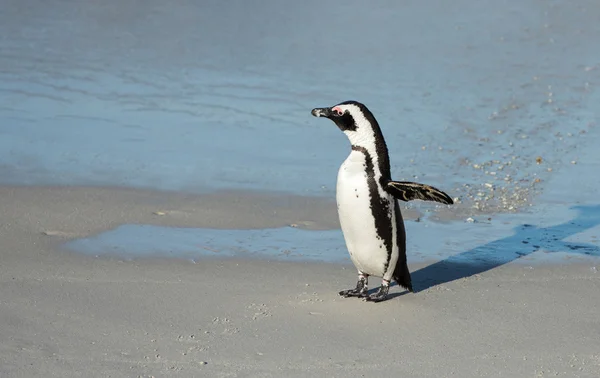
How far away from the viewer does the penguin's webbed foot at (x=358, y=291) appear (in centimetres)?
491

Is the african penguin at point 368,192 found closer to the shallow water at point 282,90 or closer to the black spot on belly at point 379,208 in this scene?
the black spot on belly at point 379,208

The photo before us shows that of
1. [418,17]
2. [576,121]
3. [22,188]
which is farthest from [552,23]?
[22,188]

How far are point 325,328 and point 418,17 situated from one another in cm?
1002

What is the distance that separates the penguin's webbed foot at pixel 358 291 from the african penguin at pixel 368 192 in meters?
0.15

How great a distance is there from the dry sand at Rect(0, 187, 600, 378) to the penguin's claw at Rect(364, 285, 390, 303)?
4 cm

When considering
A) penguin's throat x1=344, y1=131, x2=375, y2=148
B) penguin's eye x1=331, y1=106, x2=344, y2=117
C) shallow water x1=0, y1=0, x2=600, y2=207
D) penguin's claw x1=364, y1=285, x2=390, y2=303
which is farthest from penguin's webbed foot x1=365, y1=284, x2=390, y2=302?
shallow water x1=0, y1=0, x2=600, y2=207

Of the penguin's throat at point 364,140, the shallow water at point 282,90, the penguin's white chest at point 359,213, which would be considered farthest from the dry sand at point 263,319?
the shallow water at point 282,90

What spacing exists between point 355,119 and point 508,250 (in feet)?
4.79

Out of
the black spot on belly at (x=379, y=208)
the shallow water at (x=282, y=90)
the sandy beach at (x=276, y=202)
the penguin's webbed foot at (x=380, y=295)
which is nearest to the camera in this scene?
the sandy beach at (x=276, y=202)

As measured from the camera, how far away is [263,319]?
4.55 m

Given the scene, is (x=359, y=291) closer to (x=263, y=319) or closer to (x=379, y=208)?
(x=379, y=208)

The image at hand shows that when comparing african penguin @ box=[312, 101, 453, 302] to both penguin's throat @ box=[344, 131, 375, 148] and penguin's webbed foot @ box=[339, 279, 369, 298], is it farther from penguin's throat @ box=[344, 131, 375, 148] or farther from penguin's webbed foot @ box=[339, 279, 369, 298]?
penguin's webbed foot @ box=[339, 279, 369, 298]

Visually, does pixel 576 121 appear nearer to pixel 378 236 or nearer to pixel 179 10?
pixel 378 236

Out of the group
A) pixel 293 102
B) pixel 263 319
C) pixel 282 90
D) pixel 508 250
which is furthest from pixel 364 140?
pixel 282 90
